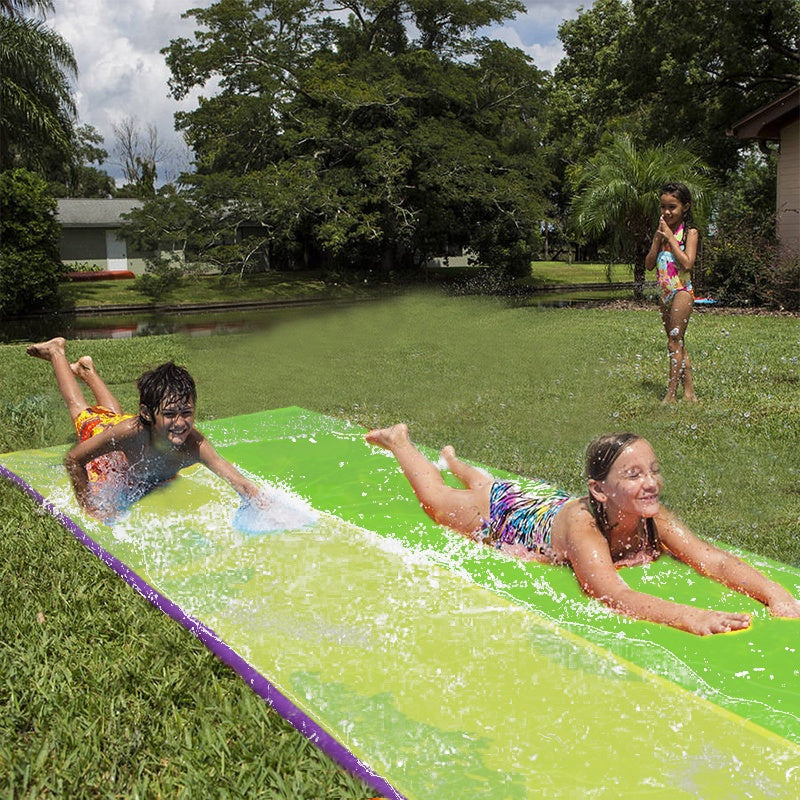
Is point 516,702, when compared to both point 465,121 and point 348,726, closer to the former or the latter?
point 348,726

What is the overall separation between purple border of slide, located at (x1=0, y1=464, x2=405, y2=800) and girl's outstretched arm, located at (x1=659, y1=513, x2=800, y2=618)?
1510mm

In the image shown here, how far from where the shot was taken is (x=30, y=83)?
2195cm

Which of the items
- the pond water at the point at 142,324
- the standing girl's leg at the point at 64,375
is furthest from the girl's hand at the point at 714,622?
the pond water at the point at 142,324

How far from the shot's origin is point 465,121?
28.6m

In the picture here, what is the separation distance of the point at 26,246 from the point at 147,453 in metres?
18.4

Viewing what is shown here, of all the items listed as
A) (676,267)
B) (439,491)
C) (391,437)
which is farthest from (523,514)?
(676,267)

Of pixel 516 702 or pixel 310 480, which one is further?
pixel 310 480

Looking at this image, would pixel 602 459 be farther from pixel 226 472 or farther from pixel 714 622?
pixel 226 472

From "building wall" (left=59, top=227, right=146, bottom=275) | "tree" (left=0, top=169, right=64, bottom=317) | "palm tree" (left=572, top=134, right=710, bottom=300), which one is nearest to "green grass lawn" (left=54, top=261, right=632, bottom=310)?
"tree" (left=0, top=169, right=64, bottom=317)

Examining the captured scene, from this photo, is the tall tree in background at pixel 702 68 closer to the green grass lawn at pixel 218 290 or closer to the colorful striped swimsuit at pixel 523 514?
the green grass lawn at pixel 218 290

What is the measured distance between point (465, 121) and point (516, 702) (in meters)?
28.2

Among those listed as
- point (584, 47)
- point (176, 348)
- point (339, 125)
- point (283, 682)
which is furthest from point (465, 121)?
point (283, 682)

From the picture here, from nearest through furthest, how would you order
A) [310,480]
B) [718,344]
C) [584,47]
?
1. [310,480]
2. [718,344]
3. [584,47]

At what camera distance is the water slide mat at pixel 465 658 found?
79.3 inches
